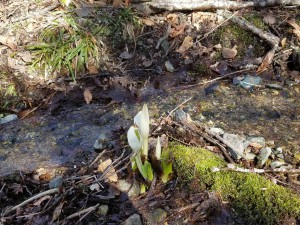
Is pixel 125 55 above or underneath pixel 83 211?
above

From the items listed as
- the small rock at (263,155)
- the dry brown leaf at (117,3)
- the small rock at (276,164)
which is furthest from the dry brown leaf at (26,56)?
the small rock at (276,164)

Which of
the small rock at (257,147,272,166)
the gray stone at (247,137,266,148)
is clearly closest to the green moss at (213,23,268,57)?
the gray stone at (247,137,266,148)

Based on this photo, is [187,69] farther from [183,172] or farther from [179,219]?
[179,219]

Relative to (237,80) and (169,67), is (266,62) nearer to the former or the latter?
(237,80)

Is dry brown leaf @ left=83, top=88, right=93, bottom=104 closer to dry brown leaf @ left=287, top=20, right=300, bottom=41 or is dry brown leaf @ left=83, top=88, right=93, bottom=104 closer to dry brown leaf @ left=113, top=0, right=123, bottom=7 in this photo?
dry brown leaf @ left=113, top=0, right=123, bottom=7

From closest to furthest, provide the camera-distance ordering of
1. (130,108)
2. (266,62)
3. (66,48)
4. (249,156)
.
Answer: (249,156) → (130,108) → (266,62) → (66,48)

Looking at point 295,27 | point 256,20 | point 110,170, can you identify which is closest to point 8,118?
point 110,170
